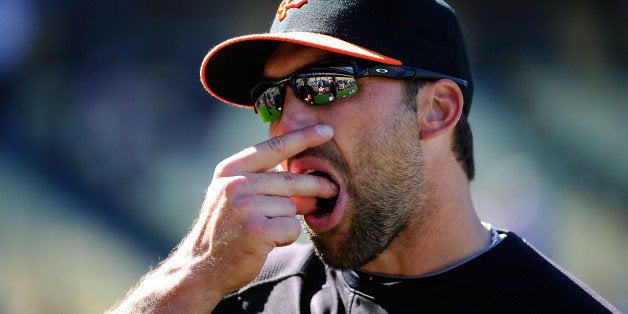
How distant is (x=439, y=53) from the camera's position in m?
2.67

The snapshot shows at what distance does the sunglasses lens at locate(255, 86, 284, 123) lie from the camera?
8.84ft

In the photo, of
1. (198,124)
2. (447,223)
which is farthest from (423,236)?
(198,124)

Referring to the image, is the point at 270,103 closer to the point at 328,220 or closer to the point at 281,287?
the point at 328,220

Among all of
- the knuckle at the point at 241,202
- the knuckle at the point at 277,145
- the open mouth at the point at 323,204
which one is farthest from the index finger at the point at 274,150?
the open mouth at the point at 323,204

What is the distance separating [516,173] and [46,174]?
4435 millimetres

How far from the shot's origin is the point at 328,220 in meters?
2.51

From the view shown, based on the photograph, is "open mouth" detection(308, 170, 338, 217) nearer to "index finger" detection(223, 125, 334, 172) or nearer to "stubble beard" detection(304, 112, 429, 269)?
"stubble beard" detection(304, 112, 429, 269)

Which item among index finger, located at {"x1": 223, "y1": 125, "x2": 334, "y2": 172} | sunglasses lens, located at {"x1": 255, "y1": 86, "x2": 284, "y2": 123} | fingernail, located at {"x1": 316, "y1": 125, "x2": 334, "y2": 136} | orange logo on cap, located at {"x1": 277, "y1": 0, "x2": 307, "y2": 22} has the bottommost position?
index finger, located at {"x1": 223, "y1": 125, "x2": 334, "y2": 172}

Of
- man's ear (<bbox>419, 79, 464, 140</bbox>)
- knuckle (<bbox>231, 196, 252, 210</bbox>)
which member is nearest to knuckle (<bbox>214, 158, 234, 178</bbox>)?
knuckle (<bbox>231, 196, 252, 210</bbox>)

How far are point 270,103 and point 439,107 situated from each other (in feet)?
2.44

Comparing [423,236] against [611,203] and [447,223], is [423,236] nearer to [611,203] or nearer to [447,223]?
[447,223]

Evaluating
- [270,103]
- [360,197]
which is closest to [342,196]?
[360,197]

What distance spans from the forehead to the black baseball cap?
0.22 ft

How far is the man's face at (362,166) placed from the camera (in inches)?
99.6
